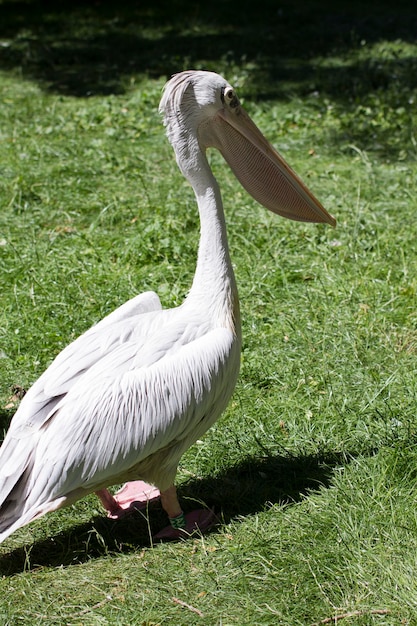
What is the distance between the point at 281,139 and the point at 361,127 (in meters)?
0.74

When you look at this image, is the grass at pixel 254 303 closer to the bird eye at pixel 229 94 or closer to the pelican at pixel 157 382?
the pelican at pixel 157 382

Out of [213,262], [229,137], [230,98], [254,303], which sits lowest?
[254,303]

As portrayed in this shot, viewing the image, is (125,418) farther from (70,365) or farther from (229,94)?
(229,94)

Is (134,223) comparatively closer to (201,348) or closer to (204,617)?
(201,348)

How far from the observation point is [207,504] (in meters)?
3.61

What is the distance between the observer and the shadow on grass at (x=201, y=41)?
347 inches

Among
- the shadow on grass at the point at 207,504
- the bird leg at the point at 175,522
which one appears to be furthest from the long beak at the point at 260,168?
the bird leg at the point at 175,522

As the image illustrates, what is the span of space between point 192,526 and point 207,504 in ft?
0.69

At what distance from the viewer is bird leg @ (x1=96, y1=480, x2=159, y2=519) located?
139 inches

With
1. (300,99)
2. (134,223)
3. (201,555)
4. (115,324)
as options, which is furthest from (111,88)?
(201,555)

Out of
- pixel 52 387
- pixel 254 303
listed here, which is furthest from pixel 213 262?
pixel 254 303

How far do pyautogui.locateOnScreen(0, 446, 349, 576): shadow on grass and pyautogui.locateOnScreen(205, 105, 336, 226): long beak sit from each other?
1.10m

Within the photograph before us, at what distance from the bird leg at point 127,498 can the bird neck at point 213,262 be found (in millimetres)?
846

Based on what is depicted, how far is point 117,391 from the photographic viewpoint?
3.17 meters
